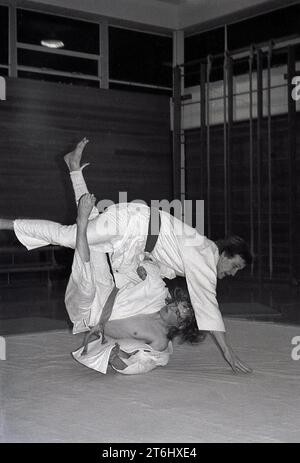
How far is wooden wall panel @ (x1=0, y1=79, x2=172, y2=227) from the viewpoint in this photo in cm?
846

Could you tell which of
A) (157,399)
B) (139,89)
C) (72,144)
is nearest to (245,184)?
(139,89)

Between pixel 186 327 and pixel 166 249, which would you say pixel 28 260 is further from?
pixel 186 327

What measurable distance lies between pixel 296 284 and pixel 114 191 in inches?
127

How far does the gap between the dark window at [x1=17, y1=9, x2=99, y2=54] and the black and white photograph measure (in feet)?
0.07

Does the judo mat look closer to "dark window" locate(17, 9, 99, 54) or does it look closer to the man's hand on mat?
the man's hand on mat

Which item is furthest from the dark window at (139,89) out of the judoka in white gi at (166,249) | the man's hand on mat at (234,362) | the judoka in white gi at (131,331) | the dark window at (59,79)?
the man's hand on mat at (234,362)

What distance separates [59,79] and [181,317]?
20.6 ft

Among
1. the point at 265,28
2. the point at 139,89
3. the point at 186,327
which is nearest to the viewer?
the point at 186,327

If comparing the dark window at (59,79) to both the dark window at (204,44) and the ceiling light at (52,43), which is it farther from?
the dark window at (204,44)

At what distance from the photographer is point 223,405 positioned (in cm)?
270

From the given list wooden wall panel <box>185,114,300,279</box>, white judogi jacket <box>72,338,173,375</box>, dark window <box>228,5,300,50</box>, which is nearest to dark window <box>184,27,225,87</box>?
dark window <box>228,5,300,50</box>

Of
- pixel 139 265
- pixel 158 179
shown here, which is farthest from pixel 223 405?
pixel 158 179

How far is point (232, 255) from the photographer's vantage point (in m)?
3.27

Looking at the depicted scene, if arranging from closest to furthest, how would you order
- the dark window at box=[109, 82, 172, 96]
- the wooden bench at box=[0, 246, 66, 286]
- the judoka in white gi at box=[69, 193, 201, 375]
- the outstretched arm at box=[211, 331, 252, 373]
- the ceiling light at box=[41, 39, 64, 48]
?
the outstretched arm at box=[211, 331, 252, 373] < the judoka in white gi at box=[69, 193, 201, 375] < the wooden bench at box=[0, 246, 66, 286] < the ceiling light at box=[41, 39, 64, 48] < the dark window at box=[109, 82, 172, 96]
